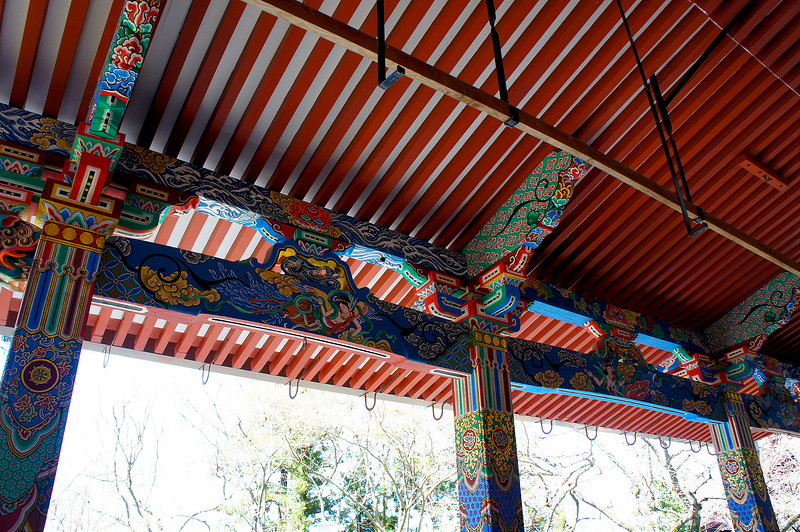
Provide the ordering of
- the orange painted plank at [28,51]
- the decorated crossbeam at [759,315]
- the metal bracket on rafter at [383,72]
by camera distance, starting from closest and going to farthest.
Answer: the metal bracket on rafter at [383,72] → the orange painted plank at [28,51] → the decorated crossbeam at [759,315]

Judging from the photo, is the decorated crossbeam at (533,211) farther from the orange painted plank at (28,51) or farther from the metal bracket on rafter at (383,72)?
the orange painted plank at (28,51)

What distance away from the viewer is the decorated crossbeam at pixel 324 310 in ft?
9.47

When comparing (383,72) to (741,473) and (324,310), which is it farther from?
(741,473)

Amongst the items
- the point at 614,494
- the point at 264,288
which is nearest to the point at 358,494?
the point at 614,494

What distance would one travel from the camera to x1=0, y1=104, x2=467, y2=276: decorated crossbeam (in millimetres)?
2979

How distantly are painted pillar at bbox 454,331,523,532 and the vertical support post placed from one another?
2187 mm

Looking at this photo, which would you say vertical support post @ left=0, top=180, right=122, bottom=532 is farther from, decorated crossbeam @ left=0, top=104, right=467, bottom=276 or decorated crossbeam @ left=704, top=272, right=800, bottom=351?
decorated crossbeam @ left=704, top=272, right=800, bottom=351

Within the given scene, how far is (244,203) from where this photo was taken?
3.45m

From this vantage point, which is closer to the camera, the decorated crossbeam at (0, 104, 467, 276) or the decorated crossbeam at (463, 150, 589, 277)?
the decorated crossbeam at (0, 104, 467, 276)

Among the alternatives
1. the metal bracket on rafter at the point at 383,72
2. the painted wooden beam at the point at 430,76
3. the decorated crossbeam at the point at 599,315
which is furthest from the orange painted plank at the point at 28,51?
the decorated crossbeam at the point at 599,315

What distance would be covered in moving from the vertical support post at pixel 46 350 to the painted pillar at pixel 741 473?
5.16 m

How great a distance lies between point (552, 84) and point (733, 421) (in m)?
3.65

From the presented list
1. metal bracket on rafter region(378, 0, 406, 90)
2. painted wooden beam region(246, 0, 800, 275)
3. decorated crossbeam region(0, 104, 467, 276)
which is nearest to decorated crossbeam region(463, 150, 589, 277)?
decorated crossbeam region(0, 104, 467, 276)

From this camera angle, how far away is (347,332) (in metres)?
3.36
